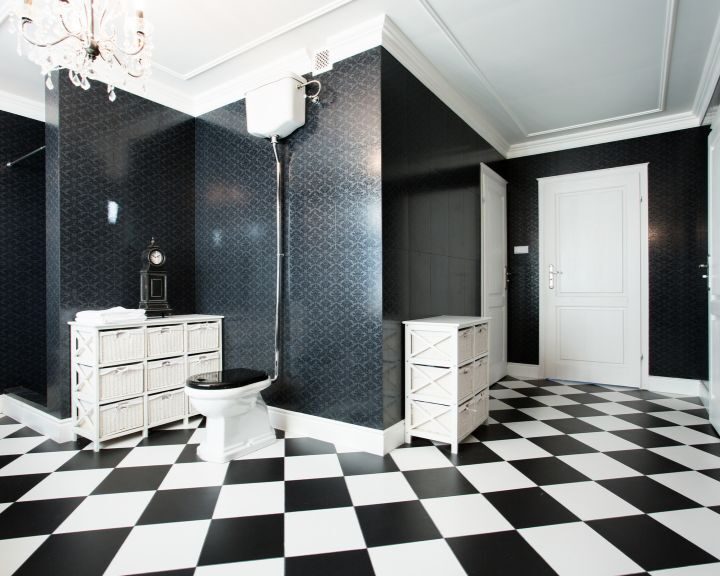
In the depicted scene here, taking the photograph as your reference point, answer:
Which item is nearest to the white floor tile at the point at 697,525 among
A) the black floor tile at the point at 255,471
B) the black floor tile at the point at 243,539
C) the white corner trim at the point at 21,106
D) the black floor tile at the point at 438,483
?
the black floor tile at the point at 438,483

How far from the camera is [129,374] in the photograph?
2463 mm

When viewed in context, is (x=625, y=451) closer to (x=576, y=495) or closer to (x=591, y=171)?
(x=576, y=495)

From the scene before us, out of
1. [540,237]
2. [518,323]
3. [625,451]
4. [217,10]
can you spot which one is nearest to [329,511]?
[625,451]

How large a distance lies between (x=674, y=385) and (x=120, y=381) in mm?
4336

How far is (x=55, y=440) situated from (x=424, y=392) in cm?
224

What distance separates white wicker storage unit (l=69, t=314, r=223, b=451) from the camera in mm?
2340

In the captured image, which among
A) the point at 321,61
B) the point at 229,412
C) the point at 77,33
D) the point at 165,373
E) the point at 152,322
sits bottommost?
the point at 229,412

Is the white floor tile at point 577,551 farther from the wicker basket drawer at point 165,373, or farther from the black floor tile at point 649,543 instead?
the wicker basket drawer at point 165,373

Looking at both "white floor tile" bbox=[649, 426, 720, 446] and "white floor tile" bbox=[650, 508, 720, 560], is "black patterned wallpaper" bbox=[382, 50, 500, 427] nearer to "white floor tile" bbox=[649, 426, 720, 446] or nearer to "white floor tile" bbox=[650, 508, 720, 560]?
"white floor tile" bbox=[650, 508, 720, 560]

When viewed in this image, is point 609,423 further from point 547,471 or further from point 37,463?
point 37,463

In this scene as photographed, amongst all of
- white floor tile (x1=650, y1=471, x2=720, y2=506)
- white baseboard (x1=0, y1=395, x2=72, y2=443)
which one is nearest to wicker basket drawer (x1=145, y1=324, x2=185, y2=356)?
white baseboard (x1=0, y1=395, x2=72, y2=443)

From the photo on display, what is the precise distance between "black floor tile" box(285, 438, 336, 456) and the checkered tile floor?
0.05 feet

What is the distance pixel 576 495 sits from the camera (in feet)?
5.97

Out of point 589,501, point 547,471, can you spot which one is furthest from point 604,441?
point 589,501
